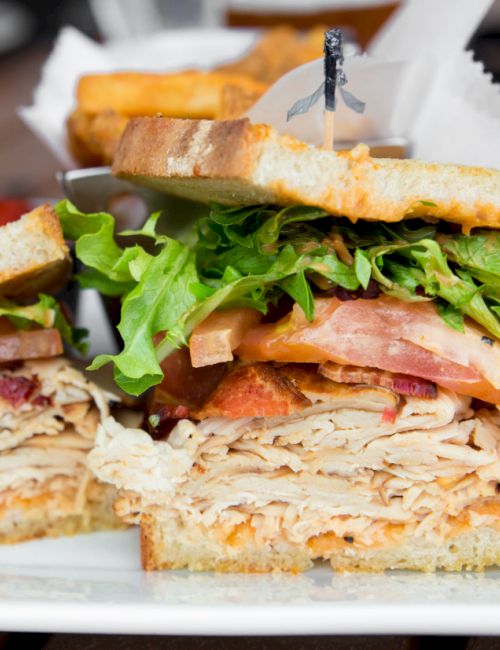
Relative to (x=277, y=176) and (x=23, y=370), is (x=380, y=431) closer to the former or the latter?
(x=277, y=176)

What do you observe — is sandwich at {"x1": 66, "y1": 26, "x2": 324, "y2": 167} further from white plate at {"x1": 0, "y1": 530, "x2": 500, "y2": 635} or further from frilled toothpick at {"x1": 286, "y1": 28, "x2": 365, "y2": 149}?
white plate at {"x1": 0, "y1": 530, "x2": 500, "y2": 635}

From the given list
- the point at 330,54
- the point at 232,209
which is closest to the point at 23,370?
the point at 232,209

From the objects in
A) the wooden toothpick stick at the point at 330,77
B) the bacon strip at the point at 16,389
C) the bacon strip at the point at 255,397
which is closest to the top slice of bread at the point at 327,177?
the wooden toothpick stick at the point at 330,77

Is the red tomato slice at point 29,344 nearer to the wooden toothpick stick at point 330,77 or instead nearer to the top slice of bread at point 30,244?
the top slice of bread at point 30,244

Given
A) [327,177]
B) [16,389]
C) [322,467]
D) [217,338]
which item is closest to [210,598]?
[322,467]

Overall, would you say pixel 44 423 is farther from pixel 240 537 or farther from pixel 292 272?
pixel 292 272

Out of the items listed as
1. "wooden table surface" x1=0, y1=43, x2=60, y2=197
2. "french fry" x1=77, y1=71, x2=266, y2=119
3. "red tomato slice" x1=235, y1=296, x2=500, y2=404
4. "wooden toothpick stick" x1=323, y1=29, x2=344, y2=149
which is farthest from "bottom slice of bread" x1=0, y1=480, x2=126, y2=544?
"wooden table surface" x1=0, y1=43, x2=60, y2=197
